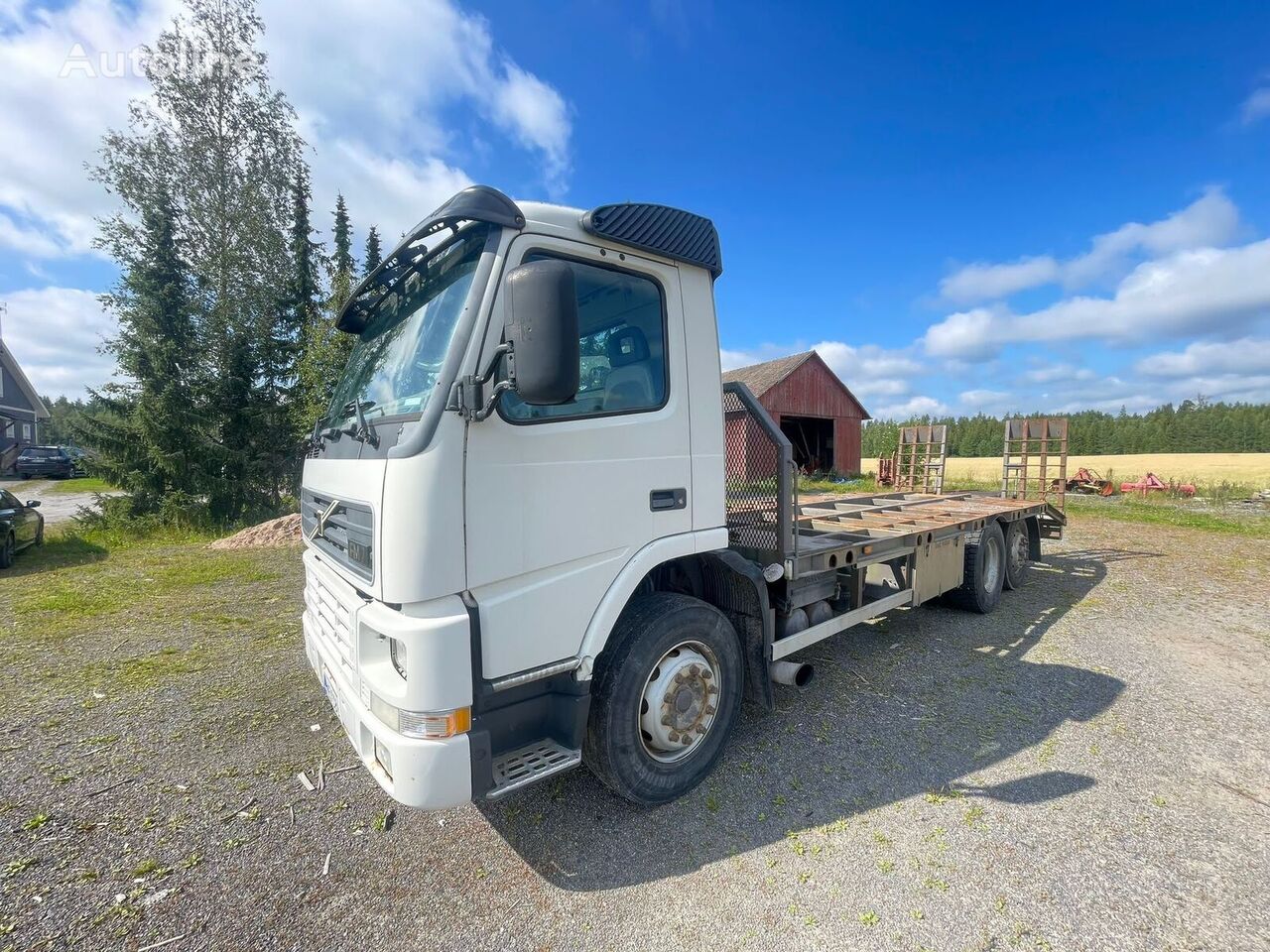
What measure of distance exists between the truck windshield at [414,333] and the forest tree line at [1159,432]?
54936 millimetres

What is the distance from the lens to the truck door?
215 centimetres

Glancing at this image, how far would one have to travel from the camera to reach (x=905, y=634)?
5414 millimetres

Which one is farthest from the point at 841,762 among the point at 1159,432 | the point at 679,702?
the point at 1159,432

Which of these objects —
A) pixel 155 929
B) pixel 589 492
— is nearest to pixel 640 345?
pixel 589 492

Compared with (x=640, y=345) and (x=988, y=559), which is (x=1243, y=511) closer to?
(x=988, y=559)

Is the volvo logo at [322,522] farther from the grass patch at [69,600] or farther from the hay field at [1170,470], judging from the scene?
the hay field at [1170,470]

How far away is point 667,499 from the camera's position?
276cm

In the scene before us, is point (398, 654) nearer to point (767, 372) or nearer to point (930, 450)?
point (930, 450)

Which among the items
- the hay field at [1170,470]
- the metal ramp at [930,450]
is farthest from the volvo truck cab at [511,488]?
the hay field at [1170,470]

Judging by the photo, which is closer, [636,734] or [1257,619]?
[636,734]

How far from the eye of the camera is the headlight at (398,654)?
2043 mm

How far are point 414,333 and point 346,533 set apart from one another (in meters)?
0.97

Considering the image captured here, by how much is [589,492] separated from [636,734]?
1.21 metres

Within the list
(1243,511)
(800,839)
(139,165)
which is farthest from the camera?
(1243,511)
